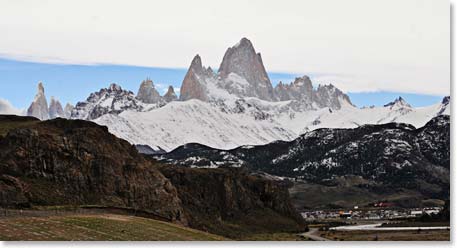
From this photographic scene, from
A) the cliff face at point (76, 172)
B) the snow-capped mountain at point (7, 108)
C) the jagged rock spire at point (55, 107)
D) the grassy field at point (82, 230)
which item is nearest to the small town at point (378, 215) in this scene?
the jagged rock spire at point (55, 107)

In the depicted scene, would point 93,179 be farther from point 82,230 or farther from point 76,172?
point 82,230

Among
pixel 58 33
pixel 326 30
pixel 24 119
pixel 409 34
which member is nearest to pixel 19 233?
pixel 58 33

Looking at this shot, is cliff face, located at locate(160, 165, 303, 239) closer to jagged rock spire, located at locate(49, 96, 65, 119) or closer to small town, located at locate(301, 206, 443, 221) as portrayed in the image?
jagged rock spire, located at locate(49, 96, 65, 119)

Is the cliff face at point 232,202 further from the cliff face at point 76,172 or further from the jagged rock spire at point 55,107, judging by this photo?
the jagged rock spire at point 55,107

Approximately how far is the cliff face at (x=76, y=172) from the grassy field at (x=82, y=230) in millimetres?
9381

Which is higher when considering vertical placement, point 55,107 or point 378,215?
point 55,107

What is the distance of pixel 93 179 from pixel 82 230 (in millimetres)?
21249

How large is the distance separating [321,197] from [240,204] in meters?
89.0

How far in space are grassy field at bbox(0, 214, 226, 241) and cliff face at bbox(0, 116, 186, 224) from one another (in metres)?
9.38

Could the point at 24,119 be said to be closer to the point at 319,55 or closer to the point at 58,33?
the point at 58,33

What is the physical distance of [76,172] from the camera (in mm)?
59438

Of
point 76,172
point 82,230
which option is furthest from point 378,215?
point 82,230

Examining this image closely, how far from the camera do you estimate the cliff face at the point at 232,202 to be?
244ft

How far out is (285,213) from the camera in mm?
90625
